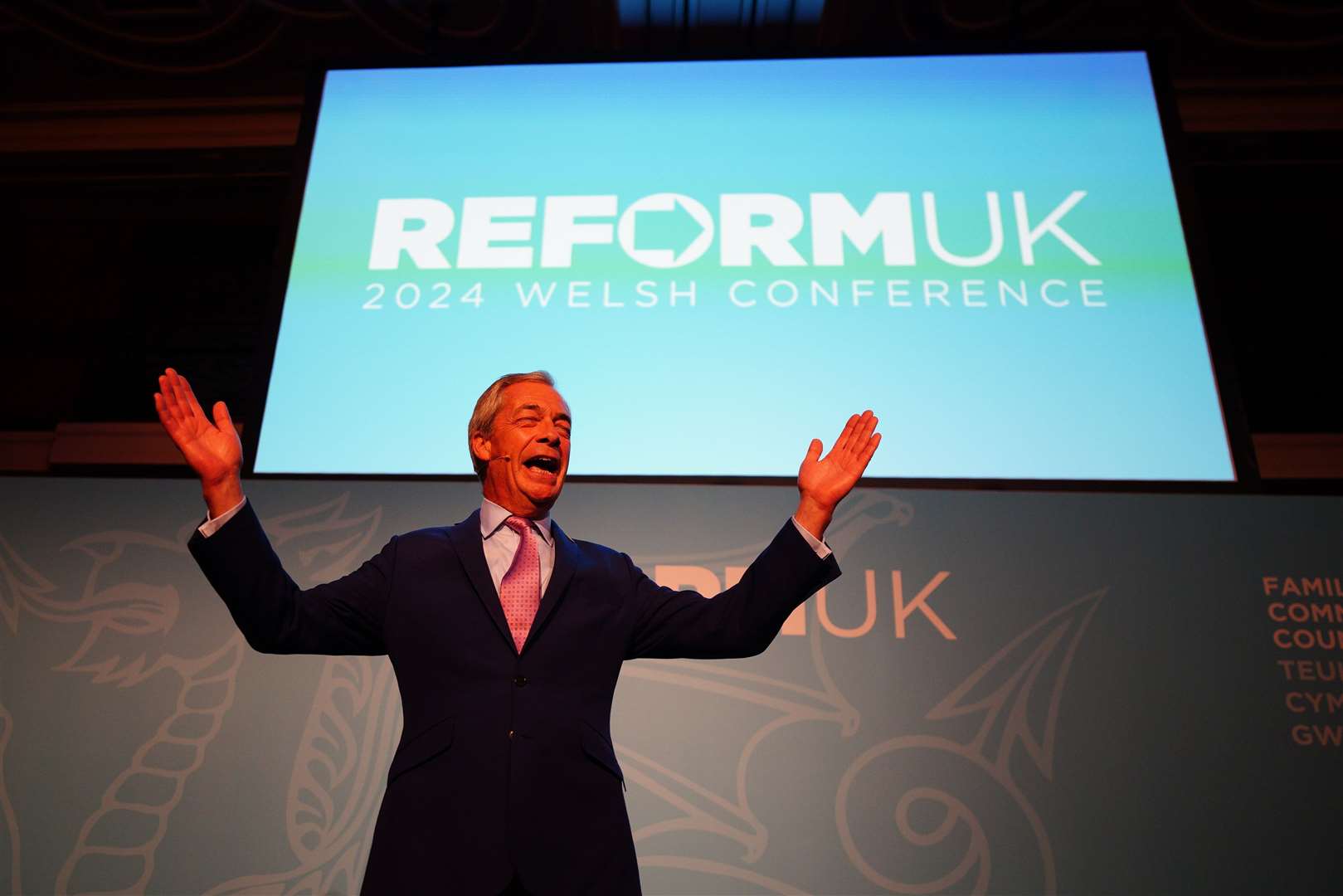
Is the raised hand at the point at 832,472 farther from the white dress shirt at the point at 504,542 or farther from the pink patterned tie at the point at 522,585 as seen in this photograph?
the pink patterned tie at the point at 522,585

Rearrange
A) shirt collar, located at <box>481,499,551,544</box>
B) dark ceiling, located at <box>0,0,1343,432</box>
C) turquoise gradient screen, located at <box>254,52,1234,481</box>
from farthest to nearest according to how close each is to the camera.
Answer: dark ceiling, located at <box>0,0,1343,432</box> → turquoise gradient screen, located at <box>254,52,1234,481</box> → shirt collar, located at <box>481,499,551,544</box>

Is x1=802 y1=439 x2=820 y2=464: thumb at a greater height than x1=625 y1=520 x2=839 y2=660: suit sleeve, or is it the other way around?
x1=802 y1=439 x2=820 y2=464: thumb

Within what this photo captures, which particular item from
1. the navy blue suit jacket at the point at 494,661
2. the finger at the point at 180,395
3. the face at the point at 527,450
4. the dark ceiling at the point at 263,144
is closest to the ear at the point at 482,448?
the face at the point at 527,450

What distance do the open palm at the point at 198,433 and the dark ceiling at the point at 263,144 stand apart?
2037mm

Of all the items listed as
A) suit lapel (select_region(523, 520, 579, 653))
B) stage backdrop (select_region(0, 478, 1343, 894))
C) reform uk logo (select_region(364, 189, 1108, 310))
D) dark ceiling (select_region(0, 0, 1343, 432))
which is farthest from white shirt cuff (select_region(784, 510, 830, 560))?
dark ceiling (select_region(0, 0, 1343, 432))

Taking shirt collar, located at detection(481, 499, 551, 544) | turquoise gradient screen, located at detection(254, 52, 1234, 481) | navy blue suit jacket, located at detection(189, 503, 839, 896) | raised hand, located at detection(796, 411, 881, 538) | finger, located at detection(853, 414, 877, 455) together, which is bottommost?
navy blue suit jacket, located at detection(189, 503, 839, 896)

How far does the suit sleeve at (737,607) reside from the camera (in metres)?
1.31

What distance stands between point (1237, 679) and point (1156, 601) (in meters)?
0.22

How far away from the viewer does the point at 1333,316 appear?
12.3ft

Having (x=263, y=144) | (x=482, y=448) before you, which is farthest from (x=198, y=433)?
(x=263, y=144)

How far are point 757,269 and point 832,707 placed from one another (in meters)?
1.11

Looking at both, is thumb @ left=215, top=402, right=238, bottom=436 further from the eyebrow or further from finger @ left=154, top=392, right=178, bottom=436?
the eyebrow

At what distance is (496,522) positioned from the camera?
1.42m

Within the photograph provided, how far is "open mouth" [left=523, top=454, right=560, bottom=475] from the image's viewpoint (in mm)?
1440
